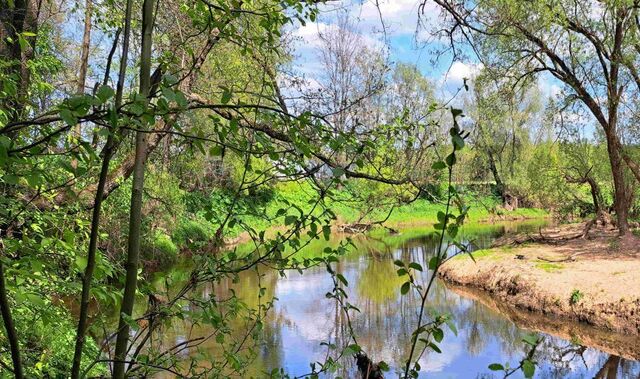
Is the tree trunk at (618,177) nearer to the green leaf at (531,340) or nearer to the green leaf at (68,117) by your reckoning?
the green leaf at (531,340)

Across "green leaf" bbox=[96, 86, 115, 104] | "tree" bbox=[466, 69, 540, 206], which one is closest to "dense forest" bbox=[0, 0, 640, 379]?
"green leaf" bbox=[96, 86, 115, 104]

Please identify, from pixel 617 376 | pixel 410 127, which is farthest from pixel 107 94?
pixel 617 376

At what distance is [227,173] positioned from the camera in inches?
→ 600

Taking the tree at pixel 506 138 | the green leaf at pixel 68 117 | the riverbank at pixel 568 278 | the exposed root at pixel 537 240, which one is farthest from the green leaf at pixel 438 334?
the tree at pixel 506 138

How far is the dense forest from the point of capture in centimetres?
153

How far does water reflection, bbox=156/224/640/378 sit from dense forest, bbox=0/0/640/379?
205 millimetres

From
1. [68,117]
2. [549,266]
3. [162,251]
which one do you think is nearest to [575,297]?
[549,266]

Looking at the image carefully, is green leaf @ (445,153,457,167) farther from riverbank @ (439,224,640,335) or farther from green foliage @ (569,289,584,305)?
green foliage @ (569,289,584,305)

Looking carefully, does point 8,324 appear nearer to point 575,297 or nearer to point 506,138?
point 575,297

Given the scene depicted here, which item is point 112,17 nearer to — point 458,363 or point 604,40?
→ point 458,363

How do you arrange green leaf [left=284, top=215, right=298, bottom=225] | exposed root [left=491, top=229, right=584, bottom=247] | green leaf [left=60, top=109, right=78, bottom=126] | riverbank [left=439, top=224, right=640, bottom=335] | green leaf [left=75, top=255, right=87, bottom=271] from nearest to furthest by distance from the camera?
green leaf [left=60, top=109, right=78, bottom=126] < green leaf [left=75, top=255, right=87, bottom=271] < green leaf [left=284, top=215, right=298, bottom=225] < riverbank [left=439, top=224, right=640, bottom=335] < exposed root [left=491, top=229, right=584, bottom=247]

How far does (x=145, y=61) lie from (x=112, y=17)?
4187 mm

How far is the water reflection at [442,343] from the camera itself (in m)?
9.09

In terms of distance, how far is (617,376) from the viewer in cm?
847
